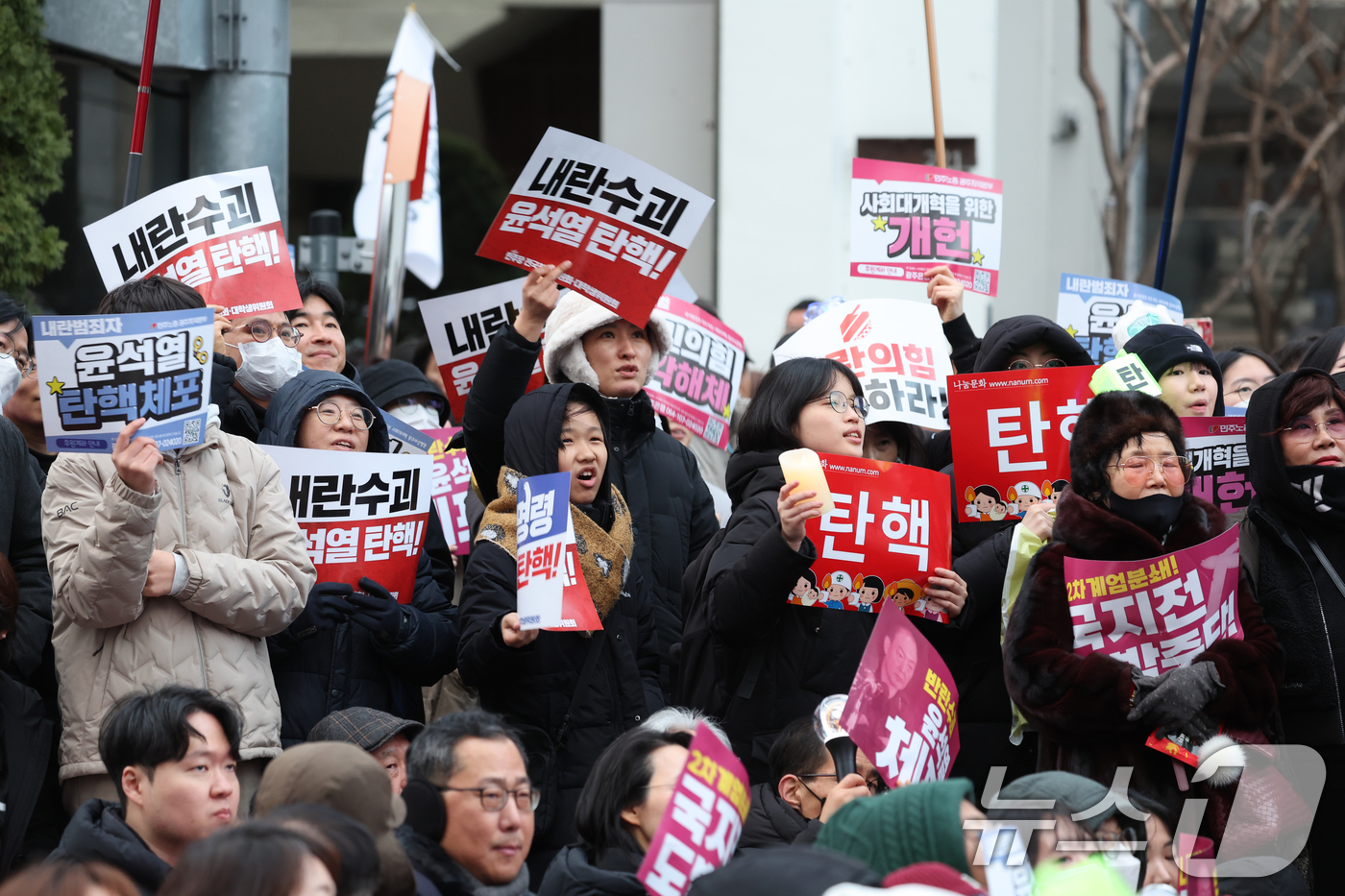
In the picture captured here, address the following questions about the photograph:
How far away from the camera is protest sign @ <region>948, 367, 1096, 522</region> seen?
4879 mm

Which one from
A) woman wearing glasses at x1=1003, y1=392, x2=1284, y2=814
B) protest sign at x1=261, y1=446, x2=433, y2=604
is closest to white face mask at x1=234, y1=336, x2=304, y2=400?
protest sign at x1=261, y1=446, x2=433, y2=604

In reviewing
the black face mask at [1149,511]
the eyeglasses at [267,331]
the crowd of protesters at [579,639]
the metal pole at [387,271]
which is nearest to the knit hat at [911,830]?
the crowd of protesters at [579,639]

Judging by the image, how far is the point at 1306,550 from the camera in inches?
180

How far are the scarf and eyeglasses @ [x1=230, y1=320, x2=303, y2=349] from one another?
51.2 inches

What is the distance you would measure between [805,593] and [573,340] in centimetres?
122

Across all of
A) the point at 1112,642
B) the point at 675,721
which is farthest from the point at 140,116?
the point at 1112,642

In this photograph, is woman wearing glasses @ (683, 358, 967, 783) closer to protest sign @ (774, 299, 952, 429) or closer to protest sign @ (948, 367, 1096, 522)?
protest sign @ (948, 367, 1096, 522)

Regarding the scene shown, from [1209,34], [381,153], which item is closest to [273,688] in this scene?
[381,153]

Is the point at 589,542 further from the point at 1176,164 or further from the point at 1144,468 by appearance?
the point at 1176,164

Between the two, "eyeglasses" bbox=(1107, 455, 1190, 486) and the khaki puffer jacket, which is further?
"eyeglasses" bbox=(1107, 455, 1190, 486)

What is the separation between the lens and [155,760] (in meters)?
3.63

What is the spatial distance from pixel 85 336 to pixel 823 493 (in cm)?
197

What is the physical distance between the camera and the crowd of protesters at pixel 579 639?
363 centimetres

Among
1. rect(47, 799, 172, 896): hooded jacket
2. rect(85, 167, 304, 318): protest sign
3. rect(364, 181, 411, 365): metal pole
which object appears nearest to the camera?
rect(47, 799, 172, 896): hooded jacket
